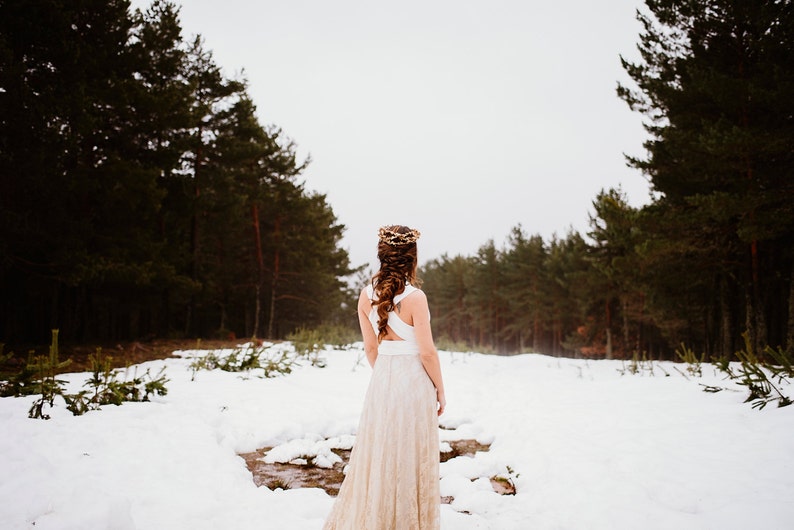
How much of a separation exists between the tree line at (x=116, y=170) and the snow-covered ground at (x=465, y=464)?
7573 millimetres

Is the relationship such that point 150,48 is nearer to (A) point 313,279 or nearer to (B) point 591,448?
(A) point 313,279

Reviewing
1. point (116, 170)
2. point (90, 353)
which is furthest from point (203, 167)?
point (90, 353)

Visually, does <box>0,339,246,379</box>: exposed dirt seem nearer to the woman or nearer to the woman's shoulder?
the woman

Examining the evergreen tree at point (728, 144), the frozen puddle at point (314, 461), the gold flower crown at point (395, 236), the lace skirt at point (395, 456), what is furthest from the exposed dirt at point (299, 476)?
the evergreen tree at point (728, 144)

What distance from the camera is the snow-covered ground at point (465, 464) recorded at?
3.14 metres

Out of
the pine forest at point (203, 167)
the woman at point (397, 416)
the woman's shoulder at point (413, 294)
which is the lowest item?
the woman at point (397, 416)

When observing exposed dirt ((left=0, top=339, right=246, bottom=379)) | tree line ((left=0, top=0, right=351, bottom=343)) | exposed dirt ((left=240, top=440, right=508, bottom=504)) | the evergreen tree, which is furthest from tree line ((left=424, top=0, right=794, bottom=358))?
tree line ((left=0, top=0, right=351, bottom=343))

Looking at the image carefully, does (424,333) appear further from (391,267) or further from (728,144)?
(728,144)

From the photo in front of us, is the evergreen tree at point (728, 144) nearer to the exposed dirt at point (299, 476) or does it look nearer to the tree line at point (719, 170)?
the tree line at point (719, 170)

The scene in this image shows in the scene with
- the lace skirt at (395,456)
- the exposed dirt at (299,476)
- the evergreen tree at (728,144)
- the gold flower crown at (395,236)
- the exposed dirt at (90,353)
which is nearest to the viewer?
the lace skirt at (395,456)

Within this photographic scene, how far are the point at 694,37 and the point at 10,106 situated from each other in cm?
1960

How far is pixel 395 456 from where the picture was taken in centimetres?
296

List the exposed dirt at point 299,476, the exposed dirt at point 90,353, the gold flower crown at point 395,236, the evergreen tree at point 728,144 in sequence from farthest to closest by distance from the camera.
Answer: the evergreen tree at point 728,144 → the exposed dirt at point 90,353 → the exposed dirt at point 299,476 → the gold flower crown at point 395,236

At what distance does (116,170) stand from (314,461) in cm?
1244
